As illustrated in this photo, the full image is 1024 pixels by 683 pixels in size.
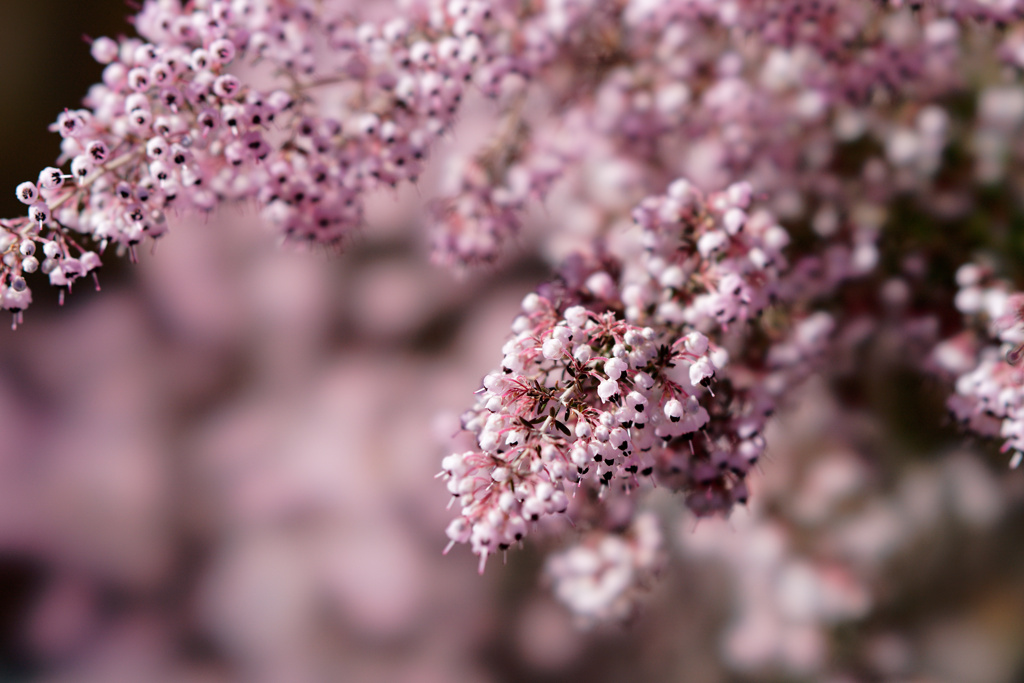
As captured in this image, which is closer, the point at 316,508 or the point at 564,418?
the point at 564,418

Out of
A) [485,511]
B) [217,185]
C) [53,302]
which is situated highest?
[53,302]

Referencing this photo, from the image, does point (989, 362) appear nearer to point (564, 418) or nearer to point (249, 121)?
point (564, 418)

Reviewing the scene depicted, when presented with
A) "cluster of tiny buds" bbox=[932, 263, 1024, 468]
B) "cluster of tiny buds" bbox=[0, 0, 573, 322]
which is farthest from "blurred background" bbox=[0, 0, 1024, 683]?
"cluster of tiny buds" bbox=[0, 0, 573, 322]

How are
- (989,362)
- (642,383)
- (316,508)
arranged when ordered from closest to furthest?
(642,383) → (989,362) → (316,508)

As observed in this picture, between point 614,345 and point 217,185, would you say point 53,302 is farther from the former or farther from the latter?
point 614,345

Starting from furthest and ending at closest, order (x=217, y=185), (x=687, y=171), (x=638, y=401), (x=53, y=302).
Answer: (x=53, y=302) → (x=687, y=171) → (x=217, y=185) → (x=638, y=401)

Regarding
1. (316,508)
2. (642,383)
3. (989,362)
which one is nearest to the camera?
(642,383)

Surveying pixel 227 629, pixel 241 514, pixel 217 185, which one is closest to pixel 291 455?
pixel 241 514

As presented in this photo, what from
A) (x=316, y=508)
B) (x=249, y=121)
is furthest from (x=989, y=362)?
(x=316, y=508)

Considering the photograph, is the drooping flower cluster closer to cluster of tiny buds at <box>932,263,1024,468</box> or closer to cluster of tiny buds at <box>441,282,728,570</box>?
cluster of tiny buds at <box>441,282,728,570</box>
